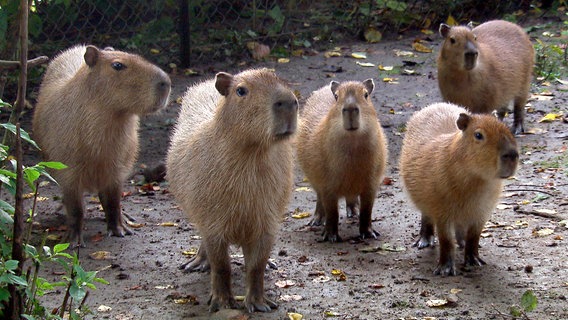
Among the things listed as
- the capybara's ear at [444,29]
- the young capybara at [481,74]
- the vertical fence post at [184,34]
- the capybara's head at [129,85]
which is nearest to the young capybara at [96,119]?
the capybara's head at [129,85]

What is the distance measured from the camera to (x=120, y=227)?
19.6 ft

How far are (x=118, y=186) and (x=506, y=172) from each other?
261 cm

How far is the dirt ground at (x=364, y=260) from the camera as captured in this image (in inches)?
179

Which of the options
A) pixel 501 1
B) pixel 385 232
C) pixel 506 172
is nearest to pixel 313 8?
pixel 501 1

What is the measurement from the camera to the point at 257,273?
4.54 meters

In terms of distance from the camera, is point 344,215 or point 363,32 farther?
point 363,32

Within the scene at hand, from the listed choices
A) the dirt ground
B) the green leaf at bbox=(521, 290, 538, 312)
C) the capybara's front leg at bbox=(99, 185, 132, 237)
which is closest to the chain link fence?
the dirt ground

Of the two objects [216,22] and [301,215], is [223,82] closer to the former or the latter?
[301,215]

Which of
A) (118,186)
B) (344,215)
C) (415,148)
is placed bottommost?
(344,215)

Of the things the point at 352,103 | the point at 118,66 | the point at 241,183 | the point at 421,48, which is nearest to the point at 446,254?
the point at 352,103

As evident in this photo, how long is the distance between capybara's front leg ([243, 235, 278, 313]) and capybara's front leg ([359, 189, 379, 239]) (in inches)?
53.6

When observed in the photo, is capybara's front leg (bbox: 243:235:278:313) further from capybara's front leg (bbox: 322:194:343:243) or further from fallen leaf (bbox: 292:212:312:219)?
fallen leaf (bbox: 292:212:312:219)

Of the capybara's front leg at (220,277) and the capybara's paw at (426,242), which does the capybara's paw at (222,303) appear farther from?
the capybara's paw at (426,242)

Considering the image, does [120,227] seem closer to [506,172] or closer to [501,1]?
[506,172]
